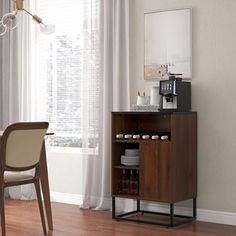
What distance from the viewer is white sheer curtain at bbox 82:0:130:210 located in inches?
205

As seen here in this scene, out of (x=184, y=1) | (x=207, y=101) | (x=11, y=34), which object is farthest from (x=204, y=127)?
(x=11, y=34)

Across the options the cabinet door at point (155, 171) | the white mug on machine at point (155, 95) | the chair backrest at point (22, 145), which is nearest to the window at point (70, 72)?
→ the white mug on machine at point (155, 95)

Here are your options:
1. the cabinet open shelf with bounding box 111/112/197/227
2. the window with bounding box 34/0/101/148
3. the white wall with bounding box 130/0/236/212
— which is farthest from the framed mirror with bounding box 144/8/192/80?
the window with bounding box 34/0/101/148

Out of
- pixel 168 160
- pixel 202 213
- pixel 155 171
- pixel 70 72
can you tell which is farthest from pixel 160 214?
pixel 70 72

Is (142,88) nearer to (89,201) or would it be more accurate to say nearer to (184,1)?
(184,1)

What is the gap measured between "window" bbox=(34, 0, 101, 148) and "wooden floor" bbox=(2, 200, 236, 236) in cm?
77

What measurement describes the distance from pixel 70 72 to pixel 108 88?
2.34 feet

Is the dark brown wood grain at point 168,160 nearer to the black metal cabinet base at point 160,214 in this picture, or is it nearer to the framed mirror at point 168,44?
the black metal cabinet base at point 160,214

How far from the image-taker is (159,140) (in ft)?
15.1

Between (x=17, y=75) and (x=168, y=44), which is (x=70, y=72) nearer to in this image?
(x=17, y=75)

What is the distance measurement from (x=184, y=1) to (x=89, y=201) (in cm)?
214

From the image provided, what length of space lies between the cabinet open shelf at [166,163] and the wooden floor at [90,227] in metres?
0.17

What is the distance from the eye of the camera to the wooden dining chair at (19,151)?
13.1 feet

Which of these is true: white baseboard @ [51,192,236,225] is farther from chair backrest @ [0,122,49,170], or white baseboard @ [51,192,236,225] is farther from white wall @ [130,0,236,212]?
chair backrest @ [0,122,49,170]
